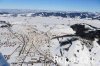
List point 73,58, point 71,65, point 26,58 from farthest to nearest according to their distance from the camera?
point 26,58 < point 73,58 < point 71,65

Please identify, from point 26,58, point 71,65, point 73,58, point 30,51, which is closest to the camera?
point 71,65

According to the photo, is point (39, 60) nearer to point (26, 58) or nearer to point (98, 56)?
point (26, 58)

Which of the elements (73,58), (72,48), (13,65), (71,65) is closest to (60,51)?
(72,48)

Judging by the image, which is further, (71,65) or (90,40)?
(90,40)

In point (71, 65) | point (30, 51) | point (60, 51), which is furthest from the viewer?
point (30, 51)

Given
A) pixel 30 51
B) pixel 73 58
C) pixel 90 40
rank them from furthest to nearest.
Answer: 1. pixel 90 40
2. pixel 30 51
3. pixel 73 58

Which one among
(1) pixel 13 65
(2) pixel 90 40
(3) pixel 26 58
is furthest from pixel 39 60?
(2) pixel 90 40

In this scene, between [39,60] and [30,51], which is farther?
[30,51]

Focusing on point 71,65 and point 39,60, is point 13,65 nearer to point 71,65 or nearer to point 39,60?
point 39,60
